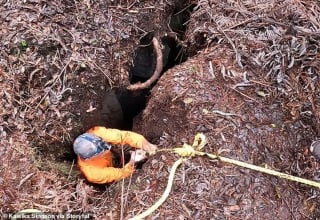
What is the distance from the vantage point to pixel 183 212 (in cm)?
409

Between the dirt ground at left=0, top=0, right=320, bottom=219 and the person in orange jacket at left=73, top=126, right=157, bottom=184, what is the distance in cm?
14

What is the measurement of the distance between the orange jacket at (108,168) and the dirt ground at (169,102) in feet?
0.46

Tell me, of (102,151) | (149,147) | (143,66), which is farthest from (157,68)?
(102,151)

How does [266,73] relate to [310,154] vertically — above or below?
above

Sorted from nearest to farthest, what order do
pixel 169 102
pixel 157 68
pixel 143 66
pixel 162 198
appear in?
pixel 162 198 < pixel 169 102 < pixel 157 68 < pixel 143 66

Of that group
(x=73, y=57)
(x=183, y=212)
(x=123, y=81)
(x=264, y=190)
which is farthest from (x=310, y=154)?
(x=73, y=57)

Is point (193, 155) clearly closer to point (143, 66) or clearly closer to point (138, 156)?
point (138, 156)

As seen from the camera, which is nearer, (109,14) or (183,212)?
(183,212)

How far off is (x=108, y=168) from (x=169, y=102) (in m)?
0.87

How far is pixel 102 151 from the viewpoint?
15.1ft

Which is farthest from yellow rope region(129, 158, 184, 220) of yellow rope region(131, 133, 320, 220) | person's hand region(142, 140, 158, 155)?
person's hand region(142, 140, 158, 155)

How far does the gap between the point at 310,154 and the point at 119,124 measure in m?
2.10

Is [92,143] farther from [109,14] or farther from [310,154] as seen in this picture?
[310,154]

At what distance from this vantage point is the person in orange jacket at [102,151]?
14.9 ft
